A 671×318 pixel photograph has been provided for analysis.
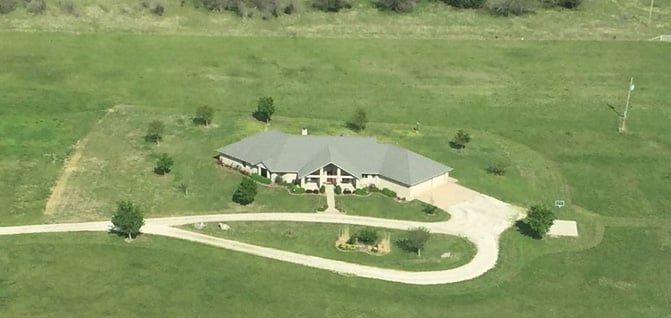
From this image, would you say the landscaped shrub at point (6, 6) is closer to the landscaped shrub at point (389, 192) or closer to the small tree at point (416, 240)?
the landscaped shrub at point (389, 192)

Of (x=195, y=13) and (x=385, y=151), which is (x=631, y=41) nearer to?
(x=385, y=151)

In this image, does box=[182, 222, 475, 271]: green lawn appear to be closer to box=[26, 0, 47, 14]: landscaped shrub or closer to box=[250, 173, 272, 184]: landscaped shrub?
box=[250, 173, 272, 184]: landscaped shrub

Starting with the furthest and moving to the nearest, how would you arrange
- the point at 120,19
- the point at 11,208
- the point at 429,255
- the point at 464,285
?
the point at 120,19
the point at 11,208
the point at 429,255
the point at 464,285

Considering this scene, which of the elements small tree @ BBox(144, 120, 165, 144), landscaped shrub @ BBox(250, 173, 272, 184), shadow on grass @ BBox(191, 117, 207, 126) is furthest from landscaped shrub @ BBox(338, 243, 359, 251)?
shadow on grass @ BBox(191, 117, 207, 126)

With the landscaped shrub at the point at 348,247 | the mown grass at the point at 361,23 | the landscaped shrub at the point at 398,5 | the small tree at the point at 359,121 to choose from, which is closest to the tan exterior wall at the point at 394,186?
the landscaped shrub at the point at 348,247

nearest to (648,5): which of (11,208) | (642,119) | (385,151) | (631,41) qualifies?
(631,41)

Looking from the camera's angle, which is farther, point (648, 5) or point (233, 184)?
point (648, 5)

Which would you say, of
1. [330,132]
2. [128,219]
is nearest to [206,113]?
[330,132]
